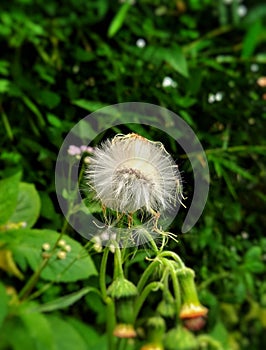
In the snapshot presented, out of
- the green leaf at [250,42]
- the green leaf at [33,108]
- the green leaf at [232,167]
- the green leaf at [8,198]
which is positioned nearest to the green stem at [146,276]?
the green leaf at [8,198]

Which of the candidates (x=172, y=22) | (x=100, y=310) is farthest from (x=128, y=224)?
(x=172, y=22)

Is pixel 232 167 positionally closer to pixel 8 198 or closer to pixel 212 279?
pixel 212 279

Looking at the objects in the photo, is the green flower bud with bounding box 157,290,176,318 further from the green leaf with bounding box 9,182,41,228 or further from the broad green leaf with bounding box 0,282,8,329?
the green leaf with bounding box 9,182,41,228

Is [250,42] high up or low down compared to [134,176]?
up

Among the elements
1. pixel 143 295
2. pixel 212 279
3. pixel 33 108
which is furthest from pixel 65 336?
pixel 33 108

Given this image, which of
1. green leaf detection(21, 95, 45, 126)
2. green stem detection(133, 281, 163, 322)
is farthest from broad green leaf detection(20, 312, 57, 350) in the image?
green leaf detection(21, 95, 45, 126)

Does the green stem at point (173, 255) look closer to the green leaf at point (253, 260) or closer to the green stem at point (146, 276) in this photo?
the green stem at point (146, 276)

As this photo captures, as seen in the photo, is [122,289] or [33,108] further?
[33,108]
